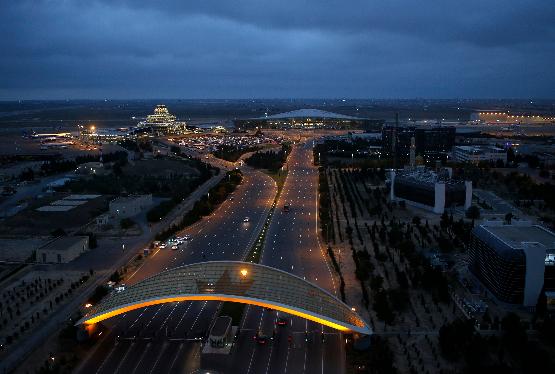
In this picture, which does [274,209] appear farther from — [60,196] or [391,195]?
[60,196]

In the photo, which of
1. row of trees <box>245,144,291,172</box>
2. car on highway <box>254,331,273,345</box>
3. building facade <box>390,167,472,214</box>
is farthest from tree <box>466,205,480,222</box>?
row of trees <box>245,144,291,172</box>

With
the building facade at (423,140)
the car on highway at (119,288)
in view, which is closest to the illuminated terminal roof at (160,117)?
the building facade at (423,140)

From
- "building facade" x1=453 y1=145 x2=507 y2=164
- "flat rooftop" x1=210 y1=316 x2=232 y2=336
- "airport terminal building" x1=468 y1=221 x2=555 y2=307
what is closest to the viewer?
"flat rooftop" x1=210 y1=316 x2=232 y2=336

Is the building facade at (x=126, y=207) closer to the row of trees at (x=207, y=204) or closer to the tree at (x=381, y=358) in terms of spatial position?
the row of trees at (x=207, y=204)

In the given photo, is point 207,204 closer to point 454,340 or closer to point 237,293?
point 237,293

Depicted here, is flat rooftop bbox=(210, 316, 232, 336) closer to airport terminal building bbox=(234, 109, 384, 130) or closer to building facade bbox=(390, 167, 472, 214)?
building facade bbox=(390, 167, 472, 214)

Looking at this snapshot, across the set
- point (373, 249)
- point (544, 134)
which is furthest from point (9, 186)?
point (544, 134)

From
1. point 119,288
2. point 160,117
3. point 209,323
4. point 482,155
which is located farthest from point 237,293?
point 160,117
